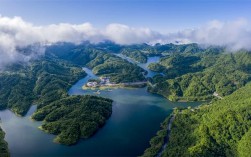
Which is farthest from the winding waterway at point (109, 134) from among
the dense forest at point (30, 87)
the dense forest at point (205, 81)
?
the dense forest at point (205, 81)

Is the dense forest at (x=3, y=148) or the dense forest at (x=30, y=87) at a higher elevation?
the dense forest at (x=30, y=87)

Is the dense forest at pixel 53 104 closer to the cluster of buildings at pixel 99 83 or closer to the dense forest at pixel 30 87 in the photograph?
the dense forest at pixel 30 87

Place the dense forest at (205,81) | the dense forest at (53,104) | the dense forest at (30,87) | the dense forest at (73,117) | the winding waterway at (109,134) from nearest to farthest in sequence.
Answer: the winding waterway at (109,134) < the dense forest at (73,117) < the dense forest at (53,104) < the dense forest at (30,87) < the dense forest at (205,81)

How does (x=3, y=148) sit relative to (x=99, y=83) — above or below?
below

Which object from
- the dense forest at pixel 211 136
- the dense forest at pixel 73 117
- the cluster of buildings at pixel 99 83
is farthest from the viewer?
the cluster of buildings at pixel 99 83

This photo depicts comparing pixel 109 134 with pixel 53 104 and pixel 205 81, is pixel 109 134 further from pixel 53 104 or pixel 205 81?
pixel 205 81

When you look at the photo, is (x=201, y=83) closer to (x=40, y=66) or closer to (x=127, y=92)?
(x=127, y=92)

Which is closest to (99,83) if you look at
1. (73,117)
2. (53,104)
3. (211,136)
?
(53,104)
